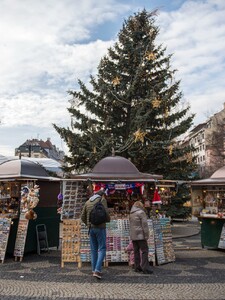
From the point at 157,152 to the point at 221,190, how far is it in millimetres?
6023

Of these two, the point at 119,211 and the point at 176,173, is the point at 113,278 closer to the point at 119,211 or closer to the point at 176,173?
the point at 119,211

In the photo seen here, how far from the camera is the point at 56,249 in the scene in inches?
484

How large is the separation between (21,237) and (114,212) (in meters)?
2.78

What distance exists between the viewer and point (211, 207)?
40.5ft

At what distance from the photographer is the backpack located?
25.5ft

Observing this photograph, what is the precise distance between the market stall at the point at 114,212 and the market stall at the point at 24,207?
1163 mm

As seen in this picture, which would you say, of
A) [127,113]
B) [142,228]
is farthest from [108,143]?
[142,228]

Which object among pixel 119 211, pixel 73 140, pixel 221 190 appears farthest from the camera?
pixel 73 140

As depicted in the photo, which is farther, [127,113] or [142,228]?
[127,113]

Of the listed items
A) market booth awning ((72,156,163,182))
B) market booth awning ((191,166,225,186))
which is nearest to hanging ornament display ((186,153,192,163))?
market booth awning ((191,166,225,186))

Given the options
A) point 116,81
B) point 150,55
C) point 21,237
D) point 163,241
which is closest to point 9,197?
point 21,237

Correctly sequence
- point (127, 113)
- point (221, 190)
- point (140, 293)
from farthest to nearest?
point (127, 113)
point (221, 190)
point (140, 293)

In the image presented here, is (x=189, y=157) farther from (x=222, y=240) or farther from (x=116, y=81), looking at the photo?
(x=222, y=240)

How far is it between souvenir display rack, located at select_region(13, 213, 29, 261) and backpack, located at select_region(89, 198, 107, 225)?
3187 mm
